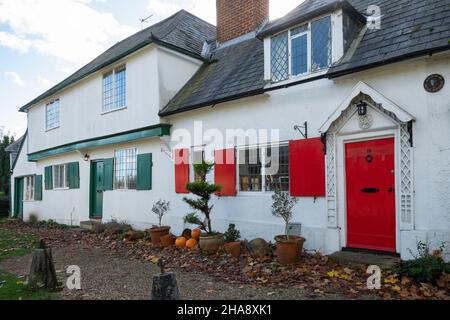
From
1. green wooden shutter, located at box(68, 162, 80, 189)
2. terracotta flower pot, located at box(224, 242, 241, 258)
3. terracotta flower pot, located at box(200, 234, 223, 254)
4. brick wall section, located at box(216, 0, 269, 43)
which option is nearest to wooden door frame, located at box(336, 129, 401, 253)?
terracotta flower pot, located at box(224, 242, 241, 258)

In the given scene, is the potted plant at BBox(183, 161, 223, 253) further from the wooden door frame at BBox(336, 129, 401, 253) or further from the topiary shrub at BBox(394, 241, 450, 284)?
the topiary shrub at BBox(394, 241, 450, 284)

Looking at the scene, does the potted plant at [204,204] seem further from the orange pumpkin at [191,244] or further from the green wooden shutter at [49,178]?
the green wooden shutter at [49,178]

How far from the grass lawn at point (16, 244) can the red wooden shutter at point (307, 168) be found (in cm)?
760

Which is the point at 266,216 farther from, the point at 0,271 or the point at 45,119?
the point at 45,119

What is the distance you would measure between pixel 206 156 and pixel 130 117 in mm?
3539

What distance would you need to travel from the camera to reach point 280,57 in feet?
27.0

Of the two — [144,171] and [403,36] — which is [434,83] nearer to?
[403,36]

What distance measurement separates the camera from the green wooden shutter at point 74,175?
14.6 metres

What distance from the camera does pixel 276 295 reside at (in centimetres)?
519

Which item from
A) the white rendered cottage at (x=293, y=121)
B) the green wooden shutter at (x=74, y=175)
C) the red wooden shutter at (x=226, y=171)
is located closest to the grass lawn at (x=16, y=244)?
the white rendered cottage at (x=293, y=121)

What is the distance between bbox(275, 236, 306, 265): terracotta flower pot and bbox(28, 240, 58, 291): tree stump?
→ 4140mm

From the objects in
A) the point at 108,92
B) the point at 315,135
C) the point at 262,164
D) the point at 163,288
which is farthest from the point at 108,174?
the point at 163,288

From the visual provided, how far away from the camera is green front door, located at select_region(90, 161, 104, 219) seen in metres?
13.5
